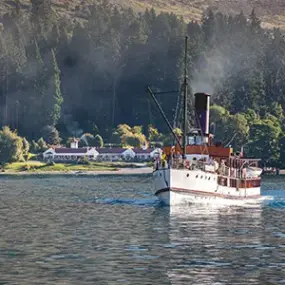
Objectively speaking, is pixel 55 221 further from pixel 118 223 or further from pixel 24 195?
pixel 24 195

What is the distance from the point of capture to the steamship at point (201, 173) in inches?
4894

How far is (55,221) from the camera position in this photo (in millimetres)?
106375

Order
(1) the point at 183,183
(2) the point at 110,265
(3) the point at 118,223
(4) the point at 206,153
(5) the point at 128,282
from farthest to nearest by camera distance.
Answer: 1. (4) the point at 206,153
2. (1) the point at 183,183
3. (3) the point at 118,223
4. (2) the point at 110,265
5. (5) the point at 128,282

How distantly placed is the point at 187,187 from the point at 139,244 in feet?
134

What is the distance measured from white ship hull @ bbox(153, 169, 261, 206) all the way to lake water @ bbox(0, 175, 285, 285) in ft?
7.57

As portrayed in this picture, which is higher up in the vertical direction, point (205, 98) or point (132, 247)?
point (205, 98)

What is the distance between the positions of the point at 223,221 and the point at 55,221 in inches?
637

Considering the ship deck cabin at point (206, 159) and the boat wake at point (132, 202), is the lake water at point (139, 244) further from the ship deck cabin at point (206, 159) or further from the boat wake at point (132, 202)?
the ship deck cabin at point (206, 159)

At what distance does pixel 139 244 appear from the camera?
84625 millimetres

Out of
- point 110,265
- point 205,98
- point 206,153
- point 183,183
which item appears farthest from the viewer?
point 205,98

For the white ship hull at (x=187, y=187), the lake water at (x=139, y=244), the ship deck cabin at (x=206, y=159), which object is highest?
the ship deck cabin at (x=206, y=159)

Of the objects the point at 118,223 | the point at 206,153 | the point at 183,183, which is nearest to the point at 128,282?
the point at 118,223

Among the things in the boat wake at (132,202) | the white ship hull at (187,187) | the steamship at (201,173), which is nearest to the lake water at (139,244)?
the boat wake at (132,202)

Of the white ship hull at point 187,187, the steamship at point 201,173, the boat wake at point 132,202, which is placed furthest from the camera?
the boat wake at point 132,202
